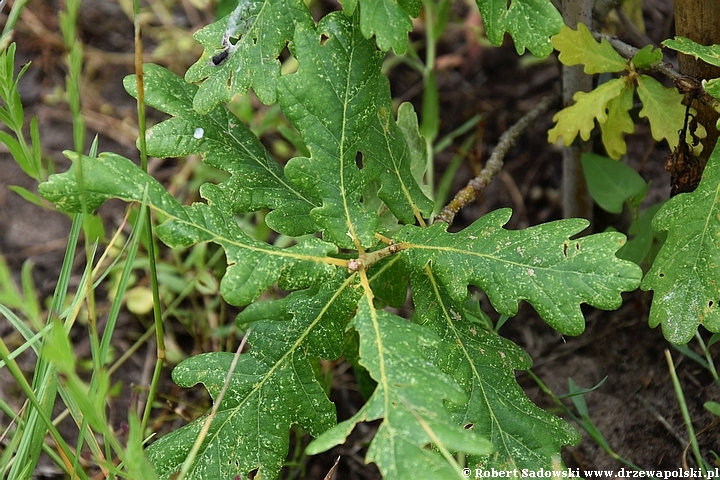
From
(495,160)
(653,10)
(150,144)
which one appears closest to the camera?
(150,144)

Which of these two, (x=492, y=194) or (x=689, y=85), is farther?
(x=492, y=194)

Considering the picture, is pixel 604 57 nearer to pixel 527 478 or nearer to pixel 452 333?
pixel 452 333

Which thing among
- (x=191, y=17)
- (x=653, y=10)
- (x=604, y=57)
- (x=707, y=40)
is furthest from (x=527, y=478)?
(x=191, y=17)

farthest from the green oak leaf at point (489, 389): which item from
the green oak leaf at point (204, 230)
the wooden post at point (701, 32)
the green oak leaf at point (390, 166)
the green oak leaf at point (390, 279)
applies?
the wooden post at point (701, 32)

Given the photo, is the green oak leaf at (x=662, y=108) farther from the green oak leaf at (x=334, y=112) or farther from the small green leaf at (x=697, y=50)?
the green oak leaf at (x=334, y=112)

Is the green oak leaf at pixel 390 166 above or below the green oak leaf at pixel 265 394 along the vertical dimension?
above

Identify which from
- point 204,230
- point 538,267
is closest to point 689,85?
point 538,267

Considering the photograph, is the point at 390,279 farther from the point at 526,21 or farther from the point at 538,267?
the point at 526,21
